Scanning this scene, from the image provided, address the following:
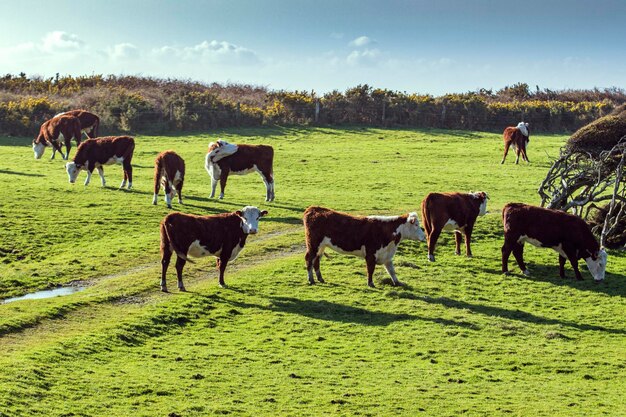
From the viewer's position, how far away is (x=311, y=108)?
58156mm

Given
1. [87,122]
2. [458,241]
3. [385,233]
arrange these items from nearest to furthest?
1. [385,233]
2. [458,241]
3. [87,122]

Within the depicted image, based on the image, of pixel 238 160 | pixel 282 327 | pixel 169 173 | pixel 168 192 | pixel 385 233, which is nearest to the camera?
pixel 282 327

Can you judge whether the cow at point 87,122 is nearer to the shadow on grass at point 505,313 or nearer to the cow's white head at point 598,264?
the shadow on grass at point 505,313

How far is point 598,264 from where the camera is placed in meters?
23.6

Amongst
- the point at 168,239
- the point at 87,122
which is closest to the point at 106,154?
the point at 87,122

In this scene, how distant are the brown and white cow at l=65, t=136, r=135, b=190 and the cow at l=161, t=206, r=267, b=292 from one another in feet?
41.4

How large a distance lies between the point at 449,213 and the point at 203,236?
273 inches

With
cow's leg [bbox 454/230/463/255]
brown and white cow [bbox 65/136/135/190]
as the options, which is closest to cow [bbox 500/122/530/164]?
brown and white cow [bbox 65/136/135/190]

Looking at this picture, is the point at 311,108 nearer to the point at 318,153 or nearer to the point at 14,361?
the point at 318,153

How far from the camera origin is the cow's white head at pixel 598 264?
77.5 feet

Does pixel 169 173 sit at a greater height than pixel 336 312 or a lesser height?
greater

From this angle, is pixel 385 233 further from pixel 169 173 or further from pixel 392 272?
pixel 169 173

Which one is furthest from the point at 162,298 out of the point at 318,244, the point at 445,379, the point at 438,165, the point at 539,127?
the point at 539,127

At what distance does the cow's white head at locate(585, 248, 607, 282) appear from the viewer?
2361 cm
